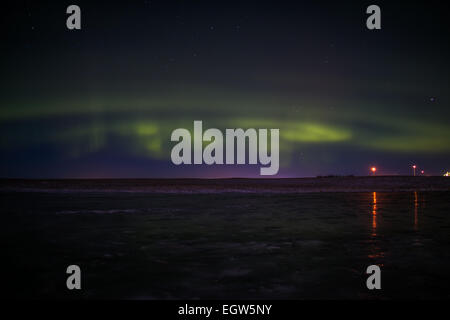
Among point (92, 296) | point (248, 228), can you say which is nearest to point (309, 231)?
point (248, 228)

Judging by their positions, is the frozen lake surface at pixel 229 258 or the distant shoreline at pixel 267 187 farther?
the distant shoreline at pixel 267 187

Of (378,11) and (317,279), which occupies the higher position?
(378,11)

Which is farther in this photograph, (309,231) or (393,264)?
(309,231)

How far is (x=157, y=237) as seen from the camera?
884 cm

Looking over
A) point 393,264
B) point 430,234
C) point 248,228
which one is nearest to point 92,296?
point 393,264

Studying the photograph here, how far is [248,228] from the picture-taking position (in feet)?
33.4

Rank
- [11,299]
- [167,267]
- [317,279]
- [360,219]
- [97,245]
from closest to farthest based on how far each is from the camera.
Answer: [11,299] → [317,279] → [167,267] → [97,245] → [360,219]

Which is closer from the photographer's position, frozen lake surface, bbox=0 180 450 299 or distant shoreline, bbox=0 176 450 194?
frozen lake surface, bbox=0 180 450 299

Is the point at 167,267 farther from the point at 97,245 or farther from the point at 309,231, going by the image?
the point at 309,231

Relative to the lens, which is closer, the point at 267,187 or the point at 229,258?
the point at 229,258

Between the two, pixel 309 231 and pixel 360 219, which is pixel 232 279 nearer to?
pixel 309 231

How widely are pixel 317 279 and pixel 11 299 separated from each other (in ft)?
13.9

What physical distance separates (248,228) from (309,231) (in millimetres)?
1727
